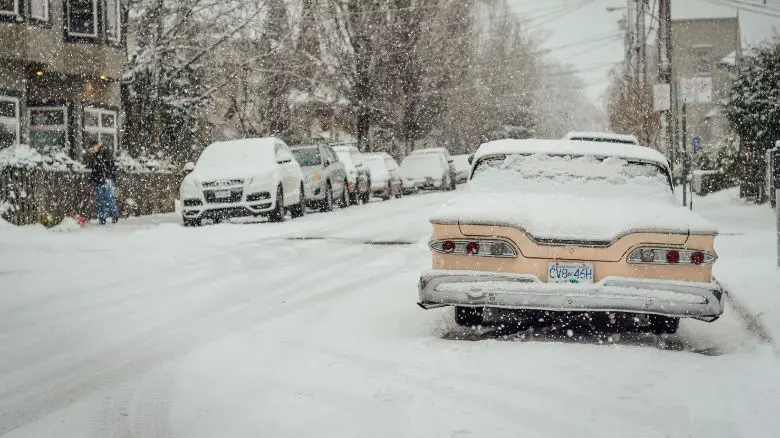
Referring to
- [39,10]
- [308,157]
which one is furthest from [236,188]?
[39,10]

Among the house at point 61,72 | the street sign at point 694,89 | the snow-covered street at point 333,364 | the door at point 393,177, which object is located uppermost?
the house at point 61,72

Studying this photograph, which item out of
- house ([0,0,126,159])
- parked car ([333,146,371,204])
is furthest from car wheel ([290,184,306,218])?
house ([0,0,126,159])

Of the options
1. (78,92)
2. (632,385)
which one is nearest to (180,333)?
(632,385)

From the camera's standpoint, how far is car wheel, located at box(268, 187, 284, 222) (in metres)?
21.6

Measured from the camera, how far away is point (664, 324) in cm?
840

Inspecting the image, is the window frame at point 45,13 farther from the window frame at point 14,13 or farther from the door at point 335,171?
the door at point 335,171

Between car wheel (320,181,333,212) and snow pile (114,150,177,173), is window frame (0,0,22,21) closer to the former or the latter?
snow pile (114,150,177,173)

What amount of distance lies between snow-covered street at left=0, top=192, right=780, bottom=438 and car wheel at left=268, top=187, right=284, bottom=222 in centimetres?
865

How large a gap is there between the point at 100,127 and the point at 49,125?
7.10 feet

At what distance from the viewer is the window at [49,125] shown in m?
30.3

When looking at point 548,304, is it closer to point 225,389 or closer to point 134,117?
point 225,389

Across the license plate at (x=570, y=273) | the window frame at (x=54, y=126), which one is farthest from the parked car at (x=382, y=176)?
the license plate at (x=570, y=273)

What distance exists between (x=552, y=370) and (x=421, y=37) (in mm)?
42396

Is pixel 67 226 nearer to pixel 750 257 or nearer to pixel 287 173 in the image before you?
pixel 287 173
